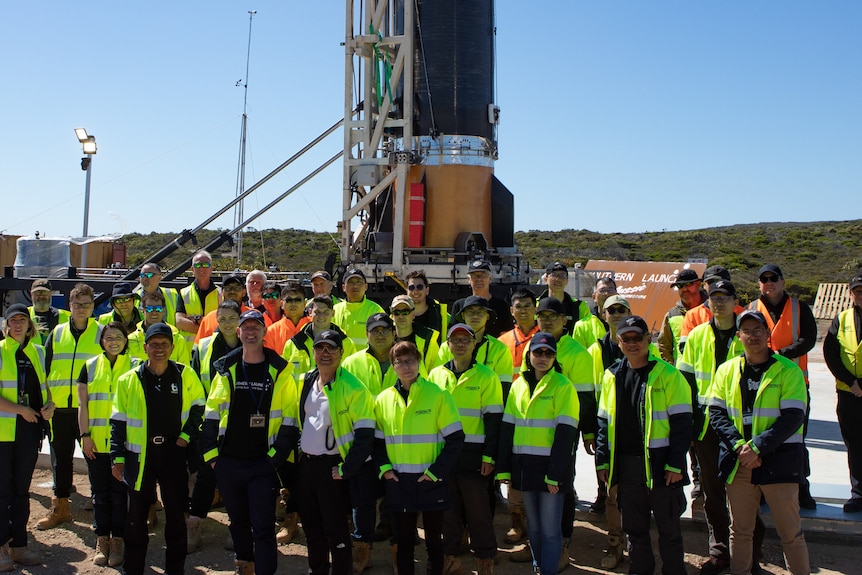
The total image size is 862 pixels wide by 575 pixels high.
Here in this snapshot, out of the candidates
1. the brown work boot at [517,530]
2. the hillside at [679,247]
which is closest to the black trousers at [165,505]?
the brown work boot at [517,530]

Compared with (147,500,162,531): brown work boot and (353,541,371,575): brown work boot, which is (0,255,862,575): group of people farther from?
(147,500,162,531): brown work boot

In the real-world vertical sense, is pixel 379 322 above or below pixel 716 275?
below

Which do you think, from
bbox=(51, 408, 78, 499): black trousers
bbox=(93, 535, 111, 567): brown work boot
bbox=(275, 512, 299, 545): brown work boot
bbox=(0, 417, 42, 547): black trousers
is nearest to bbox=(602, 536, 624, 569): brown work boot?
bbox=(275, 512, 299, 545): brown work boot

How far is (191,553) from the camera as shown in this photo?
6.46 m

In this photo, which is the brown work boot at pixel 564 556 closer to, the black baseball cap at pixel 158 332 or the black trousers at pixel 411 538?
the black trousers at pixel 411 538

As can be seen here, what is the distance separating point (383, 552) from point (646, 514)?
2253 mm

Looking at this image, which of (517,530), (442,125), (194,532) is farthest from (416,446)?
(442,125)

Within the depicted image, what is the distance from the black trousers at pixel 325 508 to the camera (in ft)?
17.5

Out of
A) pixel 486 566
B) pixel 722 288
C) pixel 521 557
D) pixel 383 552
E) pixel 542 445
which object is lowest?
pixel 383 552

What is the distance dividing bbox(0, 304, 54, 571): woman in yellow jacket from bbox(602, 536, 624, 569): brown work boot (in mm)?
4395

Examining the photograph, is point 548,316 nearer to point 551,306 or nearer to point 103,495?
point 551,306

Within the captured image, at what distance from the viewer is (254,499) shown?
211 inches

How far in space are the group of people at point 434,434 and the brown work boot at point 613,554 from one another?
0.05 feet

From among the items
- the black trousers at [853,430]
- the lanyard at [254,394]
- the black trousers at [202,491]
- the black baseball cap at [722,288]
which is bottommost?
the black trousers at [202,491]
